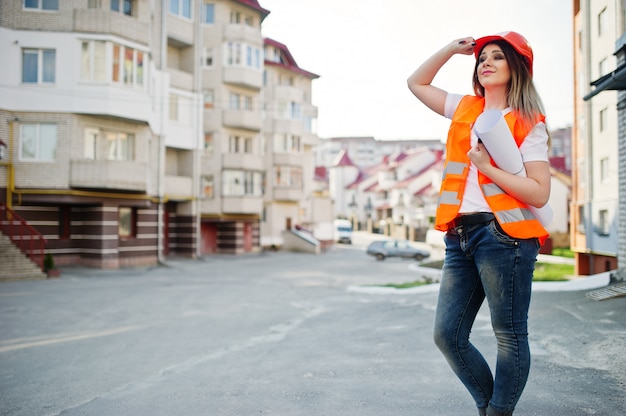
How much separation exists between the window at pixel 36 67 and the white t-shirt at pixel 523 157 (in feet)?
75.0

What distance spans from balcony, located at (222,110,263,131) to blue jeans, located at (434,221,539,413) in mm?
34253

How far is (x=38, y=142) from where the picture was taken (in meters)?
22.5

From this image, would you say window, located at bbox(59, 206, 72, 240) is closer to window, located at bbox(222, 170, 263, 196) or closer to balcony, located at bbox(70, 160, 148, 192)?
balcony, located at bbox(70, 160, 148, 192)

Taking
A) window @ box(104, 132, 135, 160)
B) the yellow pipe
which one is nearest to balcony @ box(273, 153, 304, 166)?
window @ box(104, 132, 135, 160)

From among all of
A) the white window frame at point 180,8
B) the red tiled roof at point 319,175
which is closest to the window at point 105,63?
the white window frame at point 180,8

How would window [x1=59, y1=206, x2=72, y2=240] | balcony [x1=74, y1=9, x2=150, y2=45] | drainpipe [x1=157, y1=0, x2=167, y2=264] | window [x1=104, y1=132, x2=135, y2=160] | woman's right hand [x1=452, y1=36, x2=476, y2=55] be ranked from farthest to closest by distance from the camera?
drainpipe [x1=157, y1=0, x2=167, y2=264]
window [x1=104, y1=132, x2=135, y2=160]
window [x1=59, y1=206, x2=72, y2=240]
balcony [x1=74, y1=9, x2=150, y2=45]
woman's right hand [x1=452, y1=36, x2=476, y2=55]

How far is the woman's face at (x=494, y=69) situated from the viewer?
2.93m

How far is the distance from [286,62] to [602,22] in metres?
27.4

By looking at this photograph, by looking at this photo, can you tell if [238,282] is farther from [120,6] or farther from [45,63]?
[120,6]

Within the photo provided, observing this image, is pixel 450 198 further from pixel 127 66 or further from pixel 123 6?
pixel 123 6

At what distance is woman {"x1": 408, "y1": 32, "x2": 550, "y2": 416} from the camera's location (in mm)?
2752

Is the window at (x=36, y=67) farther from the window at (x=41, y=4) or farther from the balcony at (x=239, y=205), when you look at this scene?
the balcony at (x=239, y=205)

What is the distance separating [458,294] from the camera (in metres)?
2.96

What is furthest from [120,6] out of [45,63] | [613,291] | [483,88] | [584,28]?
[483,88]
